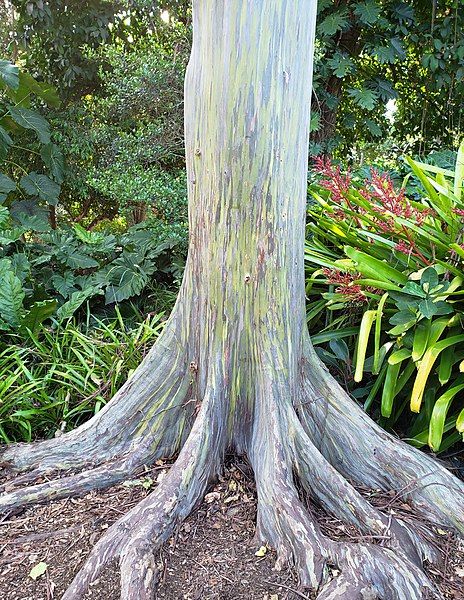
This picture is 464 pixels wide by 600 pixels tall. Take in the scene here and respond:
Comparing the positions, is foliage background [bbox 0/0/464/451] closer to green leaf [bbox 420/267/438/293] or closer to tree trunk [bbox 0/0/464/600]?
green leaf [bbox 420/267/438/293]

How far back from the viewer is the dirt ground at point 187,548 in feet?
5.38

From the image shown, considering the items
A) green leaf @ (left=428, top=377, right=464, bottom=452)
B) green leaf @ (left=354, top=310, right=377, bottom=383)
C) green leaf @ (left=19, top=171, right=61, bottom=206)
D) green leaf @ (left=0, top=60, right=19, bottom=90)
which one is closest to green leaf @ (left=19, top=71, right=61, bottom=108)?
green leaf @ (left=0, top=60, right=19, bottom=90)

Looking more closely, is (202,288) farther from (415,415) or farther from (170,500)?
(415,415)

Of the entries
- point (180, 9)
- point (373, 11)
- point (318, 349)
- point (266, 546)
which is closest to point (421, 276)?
point (318, 349)

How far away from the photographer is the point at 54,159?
5.41m

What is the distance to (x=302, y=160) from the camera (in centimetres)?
200

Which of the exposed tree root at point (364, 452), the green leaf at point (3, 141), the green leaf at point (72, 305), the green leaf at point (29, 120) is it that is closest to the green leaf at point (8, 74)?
the green leaf at point (3, 141)

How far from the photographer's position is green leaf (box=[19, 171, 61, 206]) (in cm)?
518

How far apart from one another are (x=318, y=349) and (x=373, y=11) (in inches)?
130

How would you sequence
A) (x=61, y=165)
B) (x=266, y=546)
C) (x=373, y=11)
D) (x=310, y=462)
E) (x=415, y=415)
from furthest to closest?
(x=61, y=165)
(x=373, y=11)
(x=415, y=415)
(x=310, y=462)
(x=266, y=546)

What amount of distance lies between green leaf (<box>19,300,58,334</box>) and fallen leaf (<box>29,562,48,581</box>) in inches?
72.8

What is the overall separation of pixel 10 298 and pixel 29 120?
2510 millimetres

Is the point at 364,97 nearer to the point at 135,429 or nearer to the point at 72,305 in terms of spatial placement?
the point at 72,305

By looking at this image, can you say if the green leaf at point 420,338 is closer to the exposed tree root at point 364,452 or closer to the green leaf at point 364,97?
the exposed tree root at point 364,452
